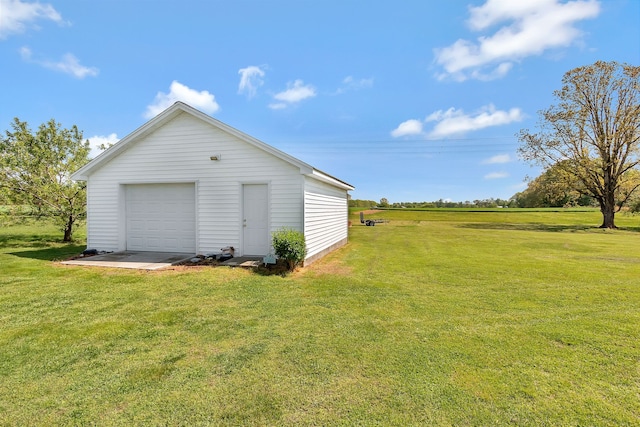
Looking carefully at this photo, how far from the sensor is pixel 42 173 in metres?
12.1

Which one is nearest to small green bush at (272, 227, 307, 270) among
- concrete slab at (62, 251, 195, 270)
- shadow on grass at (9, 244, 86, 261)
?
concrete slab at (62, 251, 195, 270)

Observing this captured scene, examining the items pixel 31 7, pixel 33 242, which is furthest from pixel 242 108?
pixel 33 242

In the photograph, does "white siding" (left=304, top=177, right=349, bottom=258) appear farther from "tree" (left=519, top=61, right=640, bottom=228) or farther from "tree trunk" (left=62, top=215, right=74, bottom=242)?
"tree" (left=519, top=61, right=640, bottom=228)

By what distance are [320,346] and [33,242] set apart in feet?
50.6

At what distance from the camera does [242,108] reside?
17.2m

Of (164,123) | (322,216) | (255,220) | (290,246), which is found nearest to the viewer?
(290,246)

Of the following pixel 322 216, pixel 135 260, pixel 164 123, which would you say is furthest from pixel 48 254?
pixel 322 216

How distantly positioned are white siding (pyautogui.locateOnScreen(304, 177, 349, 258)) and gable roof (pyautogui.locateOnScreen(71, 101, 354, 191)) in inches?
19.8

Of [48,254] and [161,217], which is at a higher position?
[161,217]

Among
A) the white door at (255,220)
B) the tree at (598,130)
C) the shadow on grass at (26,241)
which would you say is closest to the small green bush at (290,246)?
the white door at (255,220)

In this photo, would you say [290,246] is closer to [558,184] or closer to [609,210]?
[558,184]

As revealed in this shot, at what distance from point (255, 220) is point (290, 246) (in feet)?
6.68

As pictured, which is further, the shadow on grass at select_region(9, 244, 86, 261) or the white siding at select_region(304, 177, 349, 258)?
the shadow on grass at select_region(9, 244, 86, 261)

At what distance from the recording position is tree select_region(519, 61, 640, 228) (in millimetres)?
21516
